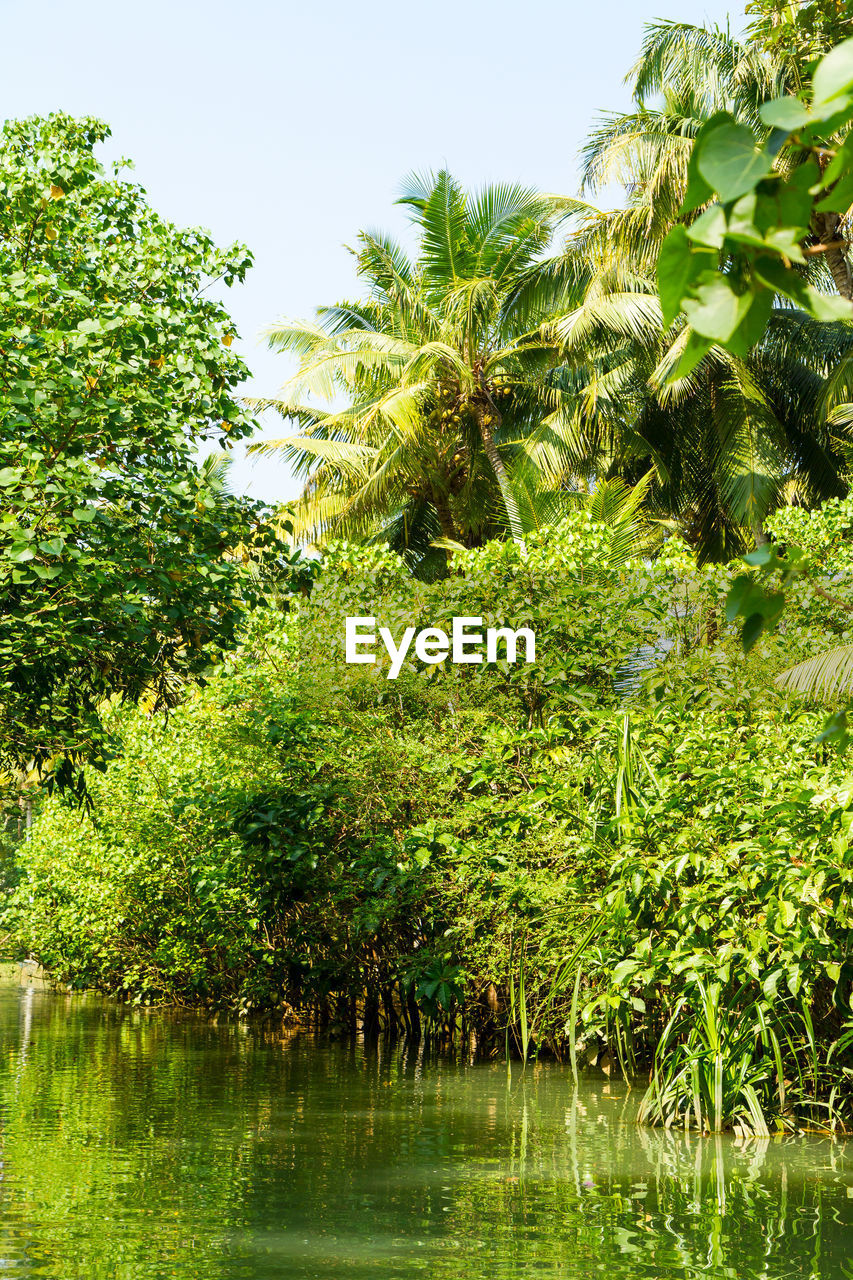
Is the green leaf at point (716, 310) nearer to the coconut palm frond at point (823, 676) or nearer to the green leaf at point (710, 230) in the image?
the green leaf at point (710, 230)

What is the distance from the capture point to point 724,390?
19.6 meters

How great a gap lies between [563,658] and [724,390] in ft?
33.4

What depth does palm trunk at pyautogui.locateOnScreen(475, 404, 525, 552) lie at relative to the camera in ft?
57.0

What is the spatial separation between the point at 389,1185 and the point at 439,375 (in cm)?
1472

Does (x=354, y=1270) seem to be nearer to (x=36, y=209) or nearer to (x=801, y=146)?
(x=801, y=146)

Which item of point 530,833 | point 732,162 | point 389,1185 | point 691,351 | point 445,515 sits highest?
point 445,515

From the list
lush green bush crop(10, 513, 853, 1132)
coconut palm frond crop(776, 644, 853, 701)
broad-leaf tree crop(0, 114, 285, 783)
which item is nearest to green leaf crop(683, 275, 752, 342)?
lush green bush crop(10, 513, 853, 1132)

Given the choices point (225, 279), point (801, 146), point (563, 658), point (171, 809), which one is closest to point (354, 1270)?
point (801, 146)

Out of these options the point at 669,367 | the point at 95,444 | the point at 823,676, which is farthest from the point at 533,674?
the point at 669,367

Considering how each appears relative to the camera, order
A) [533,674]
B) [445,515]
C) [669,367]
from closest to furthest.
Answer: [533,674], [669,367], [445,515]

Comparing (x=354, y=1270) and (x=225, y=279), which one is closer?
(x=354, y=1270)

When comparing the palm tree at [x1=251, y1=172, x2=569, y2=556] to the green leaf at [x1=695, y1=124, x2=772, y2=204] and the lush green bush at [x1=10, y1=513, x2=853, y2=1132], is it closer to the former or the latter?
the lush green bush at [x1=10, y1=513, x2=853, y2=1132]

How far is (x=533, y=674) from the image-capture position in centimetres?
1104

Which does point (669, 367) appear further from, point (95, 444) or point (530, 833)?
point (95, 444)
